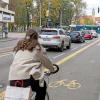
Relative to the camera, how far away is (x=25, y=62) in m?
5.68

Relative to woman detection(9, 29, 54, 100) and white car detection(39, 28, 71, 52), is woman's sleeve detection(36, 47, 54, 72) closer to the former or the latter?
woman detection(9, 29, 54, 100)

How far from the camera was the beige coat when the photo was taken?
5.65m

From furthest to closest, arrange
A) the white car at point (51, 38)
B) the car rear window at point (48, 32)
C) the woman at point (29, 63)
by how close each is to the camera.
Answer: the car rear window at point (48, 32)
the white car at point (51, 38)
the woman at point (29, 63)

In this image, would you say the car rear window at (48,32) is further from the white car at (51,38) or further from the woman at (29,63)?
the woman at (29,63)

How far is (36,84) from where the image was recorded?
5703mm

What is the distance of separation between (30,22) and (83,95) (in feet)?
338

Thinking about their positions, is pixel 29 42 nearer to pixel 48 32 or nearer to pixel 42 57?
pixel 42 57

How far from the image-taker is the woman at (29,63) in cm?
564

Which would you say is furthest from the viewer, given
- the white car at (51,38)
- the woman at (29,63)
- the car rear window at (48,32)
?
the car rear window at (48,32)

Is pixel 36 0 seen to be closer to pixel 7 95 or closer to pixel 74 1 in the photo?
pixel 74 1

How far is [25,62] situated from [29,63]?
6 cm

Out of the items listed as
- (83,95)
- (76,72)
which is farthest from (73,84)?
(76,72)

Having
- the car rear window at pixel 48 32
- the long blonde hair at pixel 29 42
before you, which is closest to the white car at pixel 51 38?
the car rear window at pixel 48 32

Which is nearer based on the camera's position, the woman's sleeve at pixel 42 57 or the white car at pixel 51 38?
the woman's sleeve at pixel 42 57
